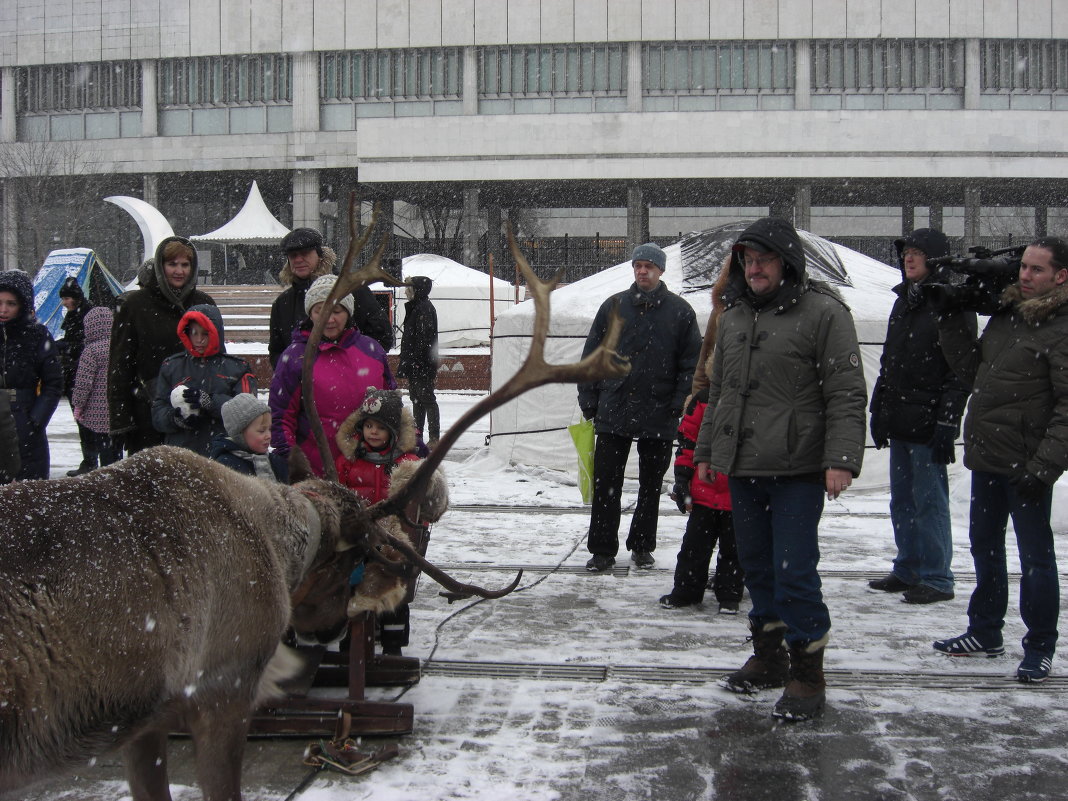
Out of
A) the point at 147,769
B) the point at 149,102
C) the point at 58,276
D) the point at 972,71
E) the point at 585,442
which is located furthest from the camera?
the point at 149,102

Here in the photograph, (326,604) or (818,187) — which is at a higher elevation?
(818,187)

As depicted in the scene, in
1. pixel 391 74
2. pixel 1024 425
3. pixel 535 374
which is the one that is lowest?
pixel 1024 425

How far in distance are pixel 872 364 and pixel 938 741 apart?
19.6ft

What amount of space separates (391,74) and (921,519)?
30.7 m

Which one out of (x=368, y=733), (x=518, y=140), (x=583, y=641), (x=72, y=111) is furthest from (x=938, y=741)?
(x=72, y=111)

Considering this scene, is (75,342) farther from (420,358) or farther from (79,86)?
(79,86)

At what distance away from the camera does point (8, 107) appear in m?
35.6

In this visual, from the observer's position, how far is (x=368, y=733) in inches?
137

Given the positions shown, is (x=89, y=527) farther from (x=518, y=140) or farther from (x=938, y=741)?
(x=518, y=140)

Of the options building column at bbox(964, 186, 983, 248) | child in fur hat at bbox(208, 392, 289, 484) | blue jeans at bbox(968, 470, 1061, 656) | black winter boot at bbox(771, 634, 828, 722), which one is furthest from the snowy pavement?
building column at bbox(964, 186, 983, 248)

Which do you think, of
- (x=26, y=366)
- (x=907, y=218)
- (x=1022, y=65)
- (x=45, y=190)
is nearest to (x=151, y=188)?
(x=45, y=190)

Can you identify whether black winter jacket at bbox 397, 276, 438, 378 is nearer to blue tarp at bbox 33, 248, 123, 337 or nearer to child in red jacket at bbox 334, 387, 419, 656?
child in red jacket at bbox 334, 387, 419, 656

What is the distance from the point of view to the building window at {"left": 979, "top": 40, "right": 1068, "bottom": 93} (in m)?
30.9

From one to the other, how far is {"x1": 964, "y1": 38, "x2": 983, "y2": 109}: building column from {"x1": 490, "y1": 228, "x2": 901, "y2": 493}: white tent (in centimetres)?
2372
